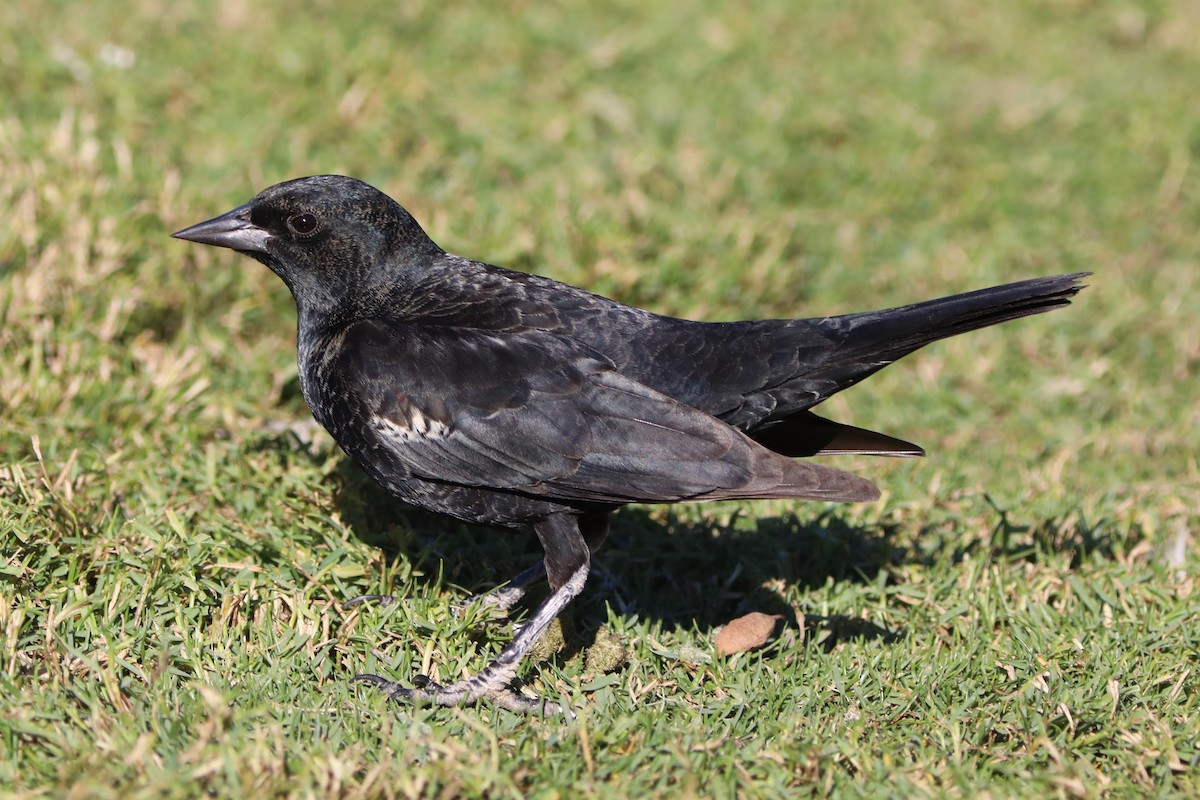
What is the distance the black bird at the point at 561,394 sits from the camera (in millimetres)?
4031

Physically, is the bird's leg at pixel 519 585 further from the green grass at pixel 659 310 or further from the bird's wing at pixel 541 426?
the bird's wing at pixel 541 426

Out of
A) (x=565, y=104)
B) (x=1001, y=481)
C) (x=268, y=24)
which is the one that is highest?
(x=268, y=24)

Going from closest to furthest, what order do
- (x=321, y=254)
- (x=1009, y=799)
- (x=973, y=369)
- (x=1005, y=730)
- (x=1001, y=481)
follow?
1. (x=1009, y=799)
2. (x=1005, y=730)
3. (x=321, y=254)
4. (x=1001, y=481)
5. (x=973, y=369)

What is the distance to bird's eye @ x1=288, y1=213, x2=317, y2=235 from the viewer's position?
453 cm

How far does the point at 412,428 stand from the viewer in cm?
416

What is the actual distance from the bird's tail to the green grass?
35.4 inches

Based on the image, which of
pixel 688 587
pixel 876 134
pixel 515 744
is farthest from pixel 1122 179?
pixel 515 744

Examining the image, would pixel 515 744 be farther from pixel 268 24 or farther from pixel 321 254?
pixel 268 24

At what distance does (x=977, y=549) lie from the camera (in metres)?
5.02

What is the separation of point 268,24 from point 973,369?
463 centimetres

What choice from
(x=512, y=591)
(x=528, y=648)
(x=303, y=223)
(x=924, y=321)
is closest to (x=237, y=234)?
(x=303, y=223)

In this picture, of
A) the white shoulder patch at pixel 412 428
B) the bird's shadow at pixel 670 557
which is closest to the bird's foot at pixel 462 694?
the bird's shadow at pixel 670 557

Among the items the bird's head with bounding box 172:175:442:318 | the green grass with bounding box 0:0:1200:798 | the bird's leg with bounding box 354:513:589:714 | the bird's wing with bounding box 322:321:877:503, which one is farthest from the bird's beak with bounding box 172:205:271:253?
the bird's leg with bounding box 354:513:589:714

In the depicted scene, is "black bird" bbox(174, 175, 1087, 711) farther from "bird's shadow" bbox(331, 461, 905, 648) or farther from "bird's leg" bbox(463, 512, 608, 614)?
"bird's shadow" bbox(331, 461, 905, 648)
